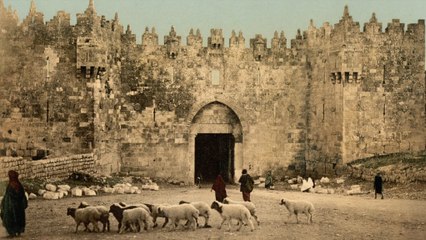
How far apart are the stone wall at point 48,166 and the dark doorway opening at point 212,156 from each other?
699cm

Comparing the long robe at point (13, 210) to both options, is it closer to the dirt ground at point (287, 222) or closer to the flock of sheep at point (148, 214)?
the dirt ground at point (287, 222)

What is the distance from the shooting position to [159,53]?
2667cm

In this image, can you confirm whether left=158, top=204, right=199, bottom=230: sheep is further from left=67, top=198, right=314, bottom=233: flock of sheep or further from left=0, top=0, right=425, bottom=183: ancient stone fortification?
left=0, top=0, right=425, bottom=183: ancient stone fortification

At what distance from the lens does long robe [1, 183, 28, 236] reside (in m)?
12.2

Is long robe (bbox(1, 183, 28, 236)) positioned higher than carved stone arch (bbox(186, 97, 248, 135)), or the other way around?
carved stone arch (bbox(186, 97, 248, 135))

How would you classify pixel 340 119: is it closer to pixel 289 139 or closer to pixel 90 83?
pixel 289 139

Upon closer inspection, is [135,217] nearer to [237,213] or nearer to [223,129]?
[237,213]

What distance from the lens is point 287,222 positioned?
14586 mm

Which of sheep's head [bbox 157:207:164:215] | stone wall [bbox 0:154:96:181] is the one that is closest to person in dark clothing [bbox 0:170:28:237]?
sheep's head [bbox 157:207:164:215]

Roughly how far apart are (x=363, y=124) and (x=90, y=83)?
36.2 ft

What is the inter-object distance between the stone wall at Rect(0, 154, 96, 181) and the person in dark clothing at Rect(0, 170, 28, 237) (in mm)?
6098

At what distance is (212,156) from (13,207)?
19.6 meters

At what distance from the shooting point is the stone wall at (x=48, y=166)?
18.6m

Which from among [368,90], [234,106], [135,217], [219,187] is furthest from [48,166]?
[368,90]
